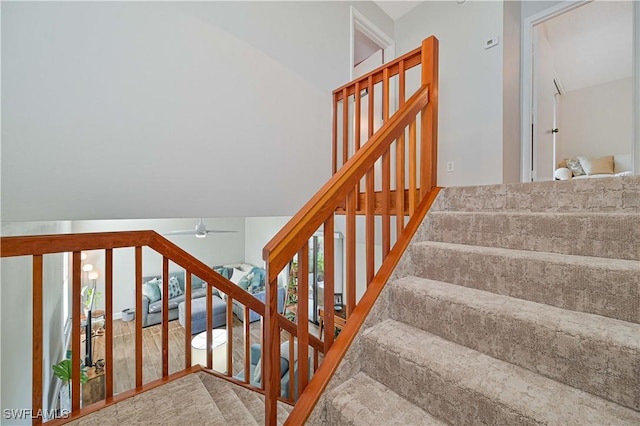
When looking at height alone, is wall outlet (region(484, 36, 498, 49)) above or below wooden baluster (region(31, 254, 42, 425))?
above

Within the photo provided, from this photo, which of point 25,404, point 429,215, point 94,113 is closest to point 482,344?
point 429,215

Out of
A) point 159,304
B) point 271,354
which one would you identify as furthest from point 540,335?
point 159,304

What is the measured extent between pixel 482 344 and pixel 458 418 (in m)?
0.28

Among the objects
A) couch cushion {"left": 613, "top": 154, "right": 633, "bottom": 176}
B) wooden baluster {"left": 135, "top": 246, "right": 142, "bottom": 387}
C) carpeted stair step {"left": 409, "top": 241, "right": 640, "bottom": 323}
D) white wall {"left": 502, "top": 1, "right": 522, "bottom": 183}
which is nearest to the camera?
carpeted stair step {"left": 409, "top": 241, "right": 640, "bottom": 323}

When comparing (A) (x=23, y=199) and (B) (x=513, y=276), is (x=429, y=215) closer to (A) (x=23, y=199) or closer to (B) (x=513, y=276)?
(B) (x=513, y=276)

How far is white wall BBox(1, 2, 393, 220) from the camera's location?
1324 mm

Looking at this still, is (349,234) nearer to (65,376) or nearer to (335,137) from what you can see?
(335,137)

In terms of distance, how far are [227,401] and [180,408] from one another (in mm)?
386

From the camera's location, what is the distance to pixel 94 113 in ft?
4.81

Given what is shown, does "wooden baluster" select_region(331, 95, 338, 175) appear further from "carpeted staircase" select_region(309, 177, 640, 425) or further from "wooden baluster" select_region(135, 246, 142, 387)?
"wooden baluster" select_region(135, 246, 142, 387)

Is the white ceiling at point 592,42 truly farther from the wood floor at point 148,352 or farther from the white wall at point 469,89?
the wood floor at point 148,352

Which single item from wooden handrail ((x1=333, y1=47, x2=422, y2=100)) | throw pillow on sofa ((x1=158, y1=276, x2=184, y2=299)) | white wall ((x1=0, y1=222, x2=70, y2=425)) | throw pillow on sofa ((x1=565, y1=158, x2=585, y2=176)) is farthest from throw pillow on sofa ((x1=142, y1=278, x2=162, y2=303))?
throw pillow on sofa ((x1=565, y1=158, x2=585, y2=176))

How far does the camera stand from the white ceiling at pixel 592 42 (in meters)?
2.85

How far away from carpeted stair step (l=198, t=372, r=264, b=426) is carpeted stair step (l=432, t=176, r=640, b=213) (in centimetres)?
168
